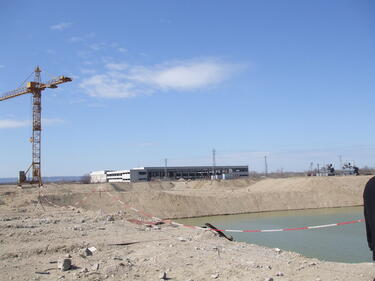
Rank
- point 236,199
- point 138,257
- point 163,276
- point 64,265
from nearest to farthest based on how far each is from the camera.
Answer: point 163,276, point 64,265, point 138,257, point 236,199

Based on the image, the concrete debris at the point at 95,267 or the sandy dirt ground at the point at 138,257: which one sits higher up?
the concrete debris at the point at 95,267

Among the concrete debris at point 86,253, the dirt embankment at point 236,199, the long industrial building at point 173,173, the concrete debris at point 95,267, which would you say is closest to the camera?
the concrete debris at point 95,267

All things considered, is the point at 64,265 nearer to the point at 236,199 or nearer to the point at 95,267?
the point at 95,267

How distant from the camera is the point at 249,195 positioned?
4353cm

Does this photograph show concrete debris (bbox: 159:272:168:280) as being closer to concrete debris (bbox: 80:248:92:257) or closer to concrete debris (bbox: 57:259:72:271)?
concrete debris (bbox: 57:259:72:271)

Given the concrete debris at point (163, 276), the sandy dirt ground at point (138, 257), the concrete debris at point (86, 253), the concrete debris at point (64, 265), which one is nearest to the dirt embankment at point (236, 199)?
the sandy dirt ground at point (138, 257)

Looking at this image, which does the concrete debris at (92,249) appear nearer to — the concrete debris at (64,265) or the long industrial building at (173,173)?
the concrete debris at (64,265)

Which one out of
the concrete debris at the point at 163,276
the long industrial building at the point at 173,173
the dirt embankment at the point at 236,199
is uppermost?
the long industrial building at the point at 173,173

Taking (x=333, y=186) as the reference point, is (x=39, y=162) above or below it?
above

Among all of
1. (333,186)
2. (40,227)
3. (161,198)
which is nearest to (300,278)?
(40,227)

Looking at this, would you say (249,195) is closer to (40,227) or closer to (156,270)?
(40,227)

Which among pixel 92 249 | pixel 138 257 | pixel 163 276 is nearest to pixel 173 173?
pixel 92 249

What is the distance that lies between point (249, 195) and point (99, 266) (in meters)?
36.8

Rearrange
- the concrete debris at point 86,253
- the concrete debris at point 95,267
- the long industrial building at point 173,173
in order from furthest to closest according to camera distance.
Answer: the long industrial building at point 173,173 < the concrete debris at point 86,253 < the concrete debris at point 95,267
